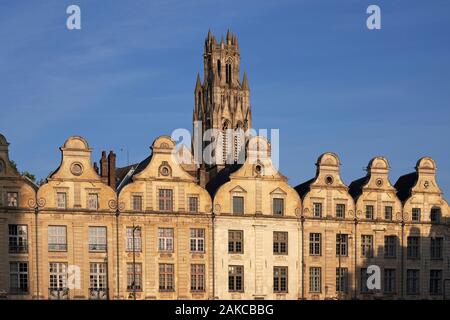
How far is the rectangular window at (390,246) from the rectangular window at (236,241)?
41.4ft

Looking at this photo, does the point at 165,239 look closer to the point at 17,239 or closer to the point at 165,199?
the point at 165,199

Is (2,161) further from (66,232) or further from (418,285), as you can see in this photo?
(418,285)

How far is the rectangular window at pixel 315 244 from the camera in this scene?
3009 inches

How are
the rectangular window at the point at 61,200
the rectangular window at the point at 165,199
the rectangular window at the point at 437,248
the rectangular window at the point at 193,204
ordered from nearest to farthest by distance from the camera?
1. the rectangular window at the point at 61,200
2. the rectangular window at the point at 165,199
3. the rectangular window at the point at 193,204
4. the rectangular window at the point at 437,248

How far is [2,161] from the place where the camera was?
6988 cm

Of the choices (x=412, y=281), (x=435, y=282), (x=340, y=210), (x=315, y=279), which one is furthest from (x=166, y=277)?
(x=435, y=282)

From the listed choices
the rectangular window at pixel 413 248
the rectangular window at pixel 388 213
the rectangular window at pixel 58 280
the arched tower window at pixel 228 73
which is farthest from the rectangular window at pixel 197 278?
the arched tower window at pixel 228 73

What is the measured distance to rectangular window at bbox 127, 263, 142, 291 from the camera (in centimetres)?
7169

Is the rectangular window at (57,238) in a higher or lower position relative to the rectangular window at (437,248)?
higher

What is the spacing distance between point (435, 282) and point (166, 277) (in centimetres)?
2346

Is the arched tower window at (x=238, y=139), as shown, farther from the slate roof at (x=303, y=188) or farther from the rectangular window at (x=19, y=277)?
the rectangular window at (x=19, y=277)

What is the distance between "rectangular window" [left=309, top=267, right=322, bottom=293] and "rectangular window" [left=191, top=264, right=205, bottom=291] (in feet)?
29.8

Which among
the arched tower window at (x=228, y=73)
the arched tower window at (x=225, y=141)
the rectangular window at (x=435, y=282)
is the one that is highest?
the arched tower window at (x=228, y=73)
